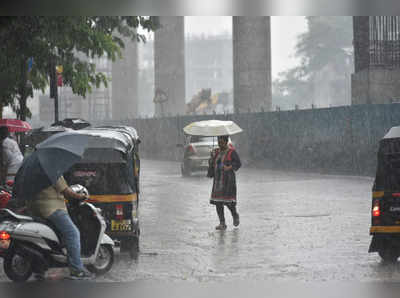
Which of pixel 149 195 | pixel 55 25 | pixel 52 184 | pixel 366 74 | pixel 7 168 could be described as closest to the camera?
pixel 52 184

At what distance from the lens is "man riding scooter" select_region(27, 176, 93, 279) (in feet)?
31.2

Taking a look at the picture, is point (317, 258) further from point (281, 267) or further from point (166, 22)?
point (166, 22)

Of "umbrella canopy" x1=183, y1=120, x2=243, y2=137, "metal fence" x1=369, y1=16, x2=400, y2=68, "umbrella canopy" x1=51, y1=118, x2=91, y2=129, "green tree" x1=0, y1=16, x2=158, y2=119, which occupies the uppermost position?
"metal fence" x1=369, y1=16, x2=400, y2=68

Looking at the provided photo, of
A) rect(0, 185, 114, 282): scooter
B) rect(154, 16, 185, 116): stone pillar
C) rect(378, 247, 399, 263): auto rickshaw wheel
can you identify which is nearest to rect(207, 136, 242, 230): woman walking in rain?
rect(378, 247, 399, 263): auto rickshaw wheel

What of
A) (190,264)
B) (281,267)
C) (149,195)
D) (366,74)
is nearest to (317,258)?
(281,267)

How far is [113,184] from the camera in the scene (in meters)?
11.4

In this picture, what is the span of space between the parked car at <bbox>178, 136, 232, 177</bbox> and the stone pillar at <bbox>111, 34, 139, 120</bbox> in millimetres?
43261

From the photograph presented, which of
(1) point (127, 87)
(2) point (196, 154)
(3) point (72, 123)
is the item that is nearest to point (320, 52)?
(1) point (127, 87)

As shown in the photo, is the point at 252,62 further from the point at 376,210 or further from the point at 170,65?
the point at 376,210

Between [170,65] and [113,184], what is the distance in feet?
158

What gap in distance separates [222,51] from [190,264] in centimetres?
17183

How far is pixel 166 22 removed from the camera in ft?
194

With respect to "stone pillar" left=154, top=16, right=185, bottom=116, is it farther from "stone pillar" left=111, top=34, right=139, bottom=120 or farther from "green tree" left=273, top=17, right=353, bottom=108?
"green tree" left=273, top=17, right=353, bottom=108

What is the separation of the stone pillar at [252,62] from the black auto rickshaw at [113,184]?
3153cm
